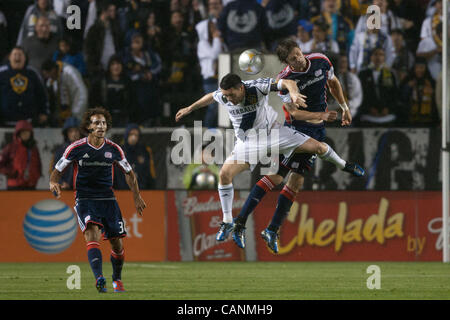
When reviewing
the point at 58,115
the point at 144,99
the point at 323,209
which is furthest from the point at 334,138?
the point at 58,115

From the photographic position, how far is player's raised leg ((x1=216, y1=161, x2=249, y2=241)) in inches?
505

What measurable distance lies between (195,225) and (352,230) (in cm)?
305

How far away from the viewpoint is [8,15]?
20609 millimetres

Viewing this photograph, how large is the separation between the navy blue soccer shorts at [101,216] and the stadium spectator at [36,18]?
24.8 feet

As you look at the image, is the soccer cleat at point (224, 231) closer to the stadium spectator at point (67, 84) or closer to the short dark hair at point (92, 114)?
the short dark hair at point (92, 114)

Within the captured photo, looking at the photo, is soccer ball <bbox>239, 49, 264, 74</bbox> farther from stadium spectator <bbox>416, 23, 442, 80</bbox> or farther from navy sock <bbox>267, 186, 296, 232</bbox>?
stadium spectator <bbox>416, 23, 442, 80</bbox>

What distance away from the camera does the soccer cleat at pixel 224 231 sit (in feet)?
41.9

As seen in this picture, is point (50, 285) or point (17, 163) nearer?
point (50, 285)

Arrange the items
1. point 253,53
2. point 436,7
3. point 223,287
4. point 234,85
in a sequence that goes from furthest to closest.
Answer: point 436,7 → point 253,53 → point 223,287 → point 234,85

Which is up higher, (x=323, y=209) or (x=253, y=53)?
(x=253, y=53)

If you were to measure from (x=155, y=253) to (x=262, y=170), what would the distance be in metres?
2.69

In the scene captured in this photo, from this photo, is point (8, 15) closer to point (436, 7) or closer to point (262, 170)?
point (262, 170)

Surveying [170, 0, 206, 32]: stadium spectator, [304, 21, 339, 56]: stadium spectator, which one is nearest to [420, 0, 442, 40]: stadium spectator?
[304, 21, 339, 56]: stadium spectator

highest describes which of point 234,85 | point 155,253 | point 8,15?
point 8,15
